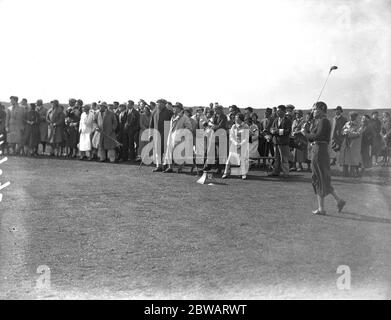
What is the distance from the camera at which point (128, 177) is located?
13.3 meters

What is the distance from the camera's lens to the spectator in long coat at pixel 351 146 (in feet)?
48.2

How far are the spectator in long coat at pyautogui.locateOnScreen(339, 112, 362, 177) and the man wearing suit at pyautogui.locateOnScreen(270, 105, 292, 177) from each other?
173cm

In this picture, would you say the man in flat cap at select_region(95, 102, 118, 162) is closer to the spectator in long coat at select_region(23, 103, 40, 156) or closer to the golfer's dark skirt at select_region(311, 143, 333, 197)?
the spectator in long coat at select_region(23, 103, 40, 156)

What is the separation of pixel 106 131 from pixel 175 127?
342cm

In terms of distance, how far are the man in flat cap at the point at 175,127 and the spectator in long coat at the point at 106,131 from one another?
9.89ft

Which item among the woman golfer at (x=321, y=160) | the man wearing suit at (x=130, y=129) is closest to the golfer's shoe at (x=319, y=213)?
the woman golfer at (x=321, y=160)

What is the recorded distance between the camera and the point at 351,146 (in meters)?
14.7

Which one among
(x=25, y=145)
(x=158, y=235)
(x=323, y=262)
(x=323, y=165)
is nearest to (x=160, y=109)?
(x=25, y=145)

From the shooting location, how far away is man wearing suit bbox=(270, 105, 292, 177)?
14.1m

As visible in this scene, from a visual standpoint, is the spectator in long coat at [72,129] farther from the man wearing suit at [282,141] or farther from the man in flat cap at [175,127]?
the man wearing suit at [282,141]

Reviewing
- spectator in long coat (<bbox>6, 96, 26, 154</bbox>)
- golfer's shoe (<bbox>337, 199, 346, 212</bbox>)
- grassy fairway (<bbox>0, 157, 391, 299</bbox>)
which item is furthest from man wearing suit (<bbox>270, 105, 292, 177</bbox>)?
spectator in long coat (<bbox>6, 96, 26, 154</bbox>)

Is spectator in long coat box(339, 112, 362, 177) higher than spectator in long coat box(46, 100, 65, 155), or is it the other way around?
spectator in long coat box(46, 100, 65, 155)
